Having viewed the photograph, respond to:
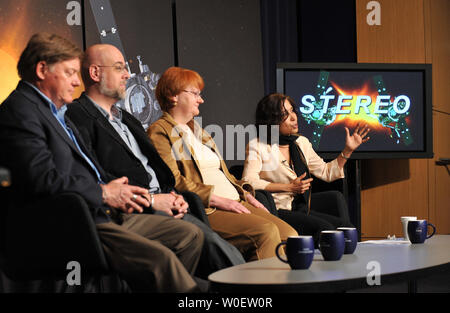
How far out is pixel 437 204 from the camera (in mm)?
5266

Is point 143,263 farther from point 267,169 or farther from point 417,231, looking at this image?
point 267,169

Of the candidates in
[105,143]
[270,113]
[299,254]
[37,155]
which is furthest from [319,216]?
[37,155]

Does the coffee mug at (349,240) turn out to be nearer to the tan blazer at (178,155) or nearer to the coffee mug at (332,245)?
the coffee mug at (332,245)

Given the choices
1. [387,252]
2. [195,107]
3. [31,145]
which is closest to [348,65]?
[195,107]

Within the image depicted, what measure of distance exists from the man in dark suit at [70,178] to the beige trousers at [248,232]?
45 cm

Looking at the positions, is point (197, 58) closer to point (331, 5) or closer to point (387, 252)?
point (331, 5)

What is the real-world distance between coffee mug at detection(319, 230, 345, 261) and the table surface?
0.02 meters

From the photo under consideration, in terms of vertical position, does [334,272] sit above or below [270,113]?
below

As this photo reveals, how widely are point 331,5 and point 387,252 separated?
364 cm

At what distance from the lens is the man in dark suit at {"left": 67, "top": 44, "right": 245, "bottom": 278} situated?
2.49 metres

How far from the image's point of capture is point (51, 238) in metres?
1.93

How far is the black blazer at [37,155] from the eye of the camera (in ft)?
6.36

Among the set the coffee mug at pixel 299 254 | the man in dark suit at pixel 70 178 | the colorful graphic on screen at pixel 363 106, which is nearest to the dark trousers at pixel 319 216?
the colorful graphic on screen at pixel 363 106

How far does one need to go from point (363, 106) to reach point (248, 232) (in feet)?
7.79
